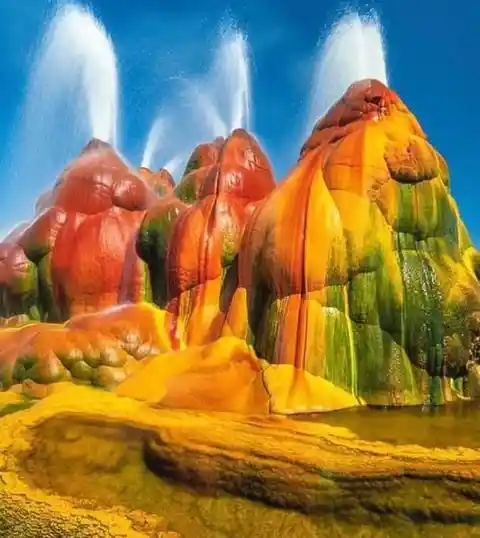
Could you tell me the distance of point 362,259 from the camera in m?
9.16

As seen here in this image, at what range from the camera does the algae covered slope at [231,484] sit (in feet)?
14.4

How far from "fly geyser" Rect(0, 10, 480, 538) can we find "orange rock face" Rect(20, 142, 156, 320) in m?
0.05

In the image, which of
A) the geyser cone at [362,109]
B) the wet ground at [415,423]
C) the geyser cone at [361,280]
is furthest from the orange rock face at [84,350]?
the geyser cone at [362,109]

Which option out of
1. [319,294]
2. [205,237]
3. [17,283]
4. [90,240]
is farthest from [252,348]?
[17,283]

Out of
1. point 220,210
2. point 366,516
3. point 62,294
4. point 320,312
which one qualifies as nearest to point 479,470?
point 366,516

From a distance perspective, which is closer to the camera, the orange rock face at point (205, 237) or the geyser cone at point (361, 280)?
the geyser cone at point (361, 280)

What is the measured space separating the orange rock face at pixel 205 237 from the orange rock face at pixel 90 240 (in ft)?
2.48

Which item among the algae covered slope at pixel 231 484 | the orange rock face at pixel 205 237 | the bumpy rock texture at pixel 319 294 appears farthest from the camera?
the orange rock face at pixel 205 237

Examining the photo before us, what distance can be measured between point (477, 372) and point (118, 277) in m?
7.65

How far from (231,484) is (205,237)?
6.72 meters

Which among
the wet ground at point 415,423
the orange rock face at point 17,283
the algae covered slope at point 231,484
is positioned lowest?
the algae covered slope at point 231,484

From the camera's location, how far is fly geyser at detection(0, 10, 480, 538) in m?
4.75

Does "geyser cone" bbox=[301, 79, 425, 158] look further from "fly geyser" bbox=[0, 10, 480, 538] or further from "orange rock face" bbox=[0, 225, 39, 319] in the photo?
"orange rock face" bbox=[0, 225, 39, 319]

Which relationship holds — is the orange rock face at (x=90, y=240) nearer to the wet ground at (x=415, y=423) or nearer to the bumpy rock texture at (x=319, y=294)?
the bumpy rock texture at (x=319, y=294)
